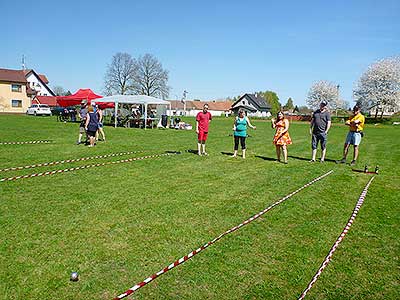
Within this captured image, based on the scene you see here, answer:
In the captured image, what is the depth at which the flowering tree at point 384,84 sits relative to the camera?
60.1 metres

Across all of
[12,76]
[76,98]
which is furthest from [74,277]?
[12,76]

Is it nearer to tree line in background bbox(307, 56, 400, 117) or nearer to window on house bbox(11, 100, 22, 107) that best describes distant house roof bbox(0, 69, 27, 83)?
window on house bbox(11, 100, 22, 107)

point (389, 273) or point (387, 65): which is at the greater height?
point (387, 65)

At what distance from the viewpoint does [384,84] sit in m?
60.7

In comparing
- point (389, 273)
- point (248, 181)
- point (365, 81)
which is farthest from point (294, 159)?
point (365, 81)

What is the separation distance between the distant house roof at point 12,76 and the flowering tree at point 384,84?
5751 cm

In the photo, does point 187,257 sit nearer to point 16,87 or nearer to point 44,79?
point 16,87

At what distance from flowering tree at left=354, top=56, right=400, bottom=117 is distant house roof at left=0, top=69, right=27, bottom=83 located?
57509mm

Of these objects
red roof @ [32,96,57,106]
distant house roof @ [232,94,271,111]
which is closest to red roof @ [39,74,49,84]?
red roof @ [32,96,57,106]

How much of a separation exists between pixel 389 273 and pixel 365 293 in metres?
0.59

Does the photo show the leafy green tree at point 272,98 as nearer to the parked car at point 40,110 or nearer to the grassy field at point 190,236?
the parked car at point 40,110

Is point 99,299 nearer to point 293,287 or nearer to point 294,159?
point 293,287

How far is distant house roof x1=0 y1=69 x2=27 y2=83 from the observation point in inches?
1927

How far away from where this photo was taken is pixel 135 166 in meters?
9.21
